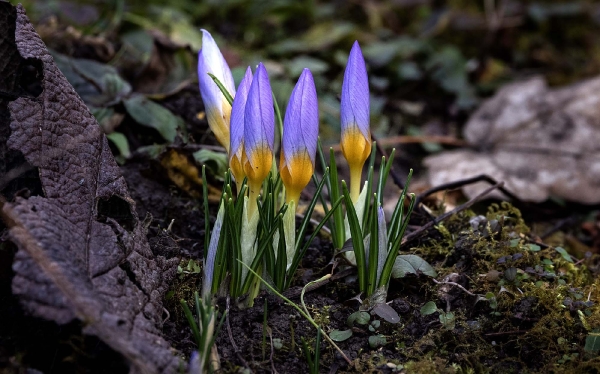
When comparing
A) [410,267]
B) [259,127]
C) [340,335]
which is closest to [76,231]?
[259,127]

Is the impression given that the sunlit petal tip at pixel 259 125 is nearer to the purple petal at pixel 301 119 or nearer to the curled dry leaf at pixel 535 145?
the purple petal at pixel 301 119

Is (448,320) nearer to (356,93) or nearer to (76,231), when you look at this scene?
(356,93)

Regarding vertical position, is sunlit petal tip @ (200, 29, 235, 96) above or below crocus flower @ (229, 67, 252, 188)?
above

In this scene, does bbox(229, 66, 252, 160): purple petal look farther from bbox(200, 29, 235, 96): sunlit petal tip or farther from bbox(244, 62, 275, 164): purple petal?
bbox(200, 29, 235, 96): sunlit petal tip

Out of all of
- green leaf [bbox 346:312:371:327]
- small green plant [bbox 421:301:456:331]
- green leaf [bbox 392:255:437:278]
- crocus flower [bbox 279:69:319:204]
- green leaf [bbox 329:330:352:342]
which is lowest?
small green plant [bbox 421:301:456:331]

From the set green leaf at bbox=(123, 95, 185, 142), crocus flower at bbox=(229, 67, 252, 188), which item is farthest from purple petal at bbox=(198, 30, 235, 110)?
green leaf at bbox=(123, 95, 185, 142)

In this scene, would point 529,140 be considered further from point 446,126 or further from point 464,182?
point 464,182

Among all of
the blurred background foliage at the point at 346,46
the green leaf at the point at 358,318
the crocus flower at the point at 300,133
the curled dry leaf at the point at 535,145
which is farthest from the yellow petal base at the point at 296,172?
the curled dry leaf at the point at 535,145

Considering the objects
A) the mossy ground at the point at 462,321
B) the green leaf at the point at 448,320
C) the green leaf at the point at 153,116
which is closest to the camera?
the mossy ground at the point at 462,321
